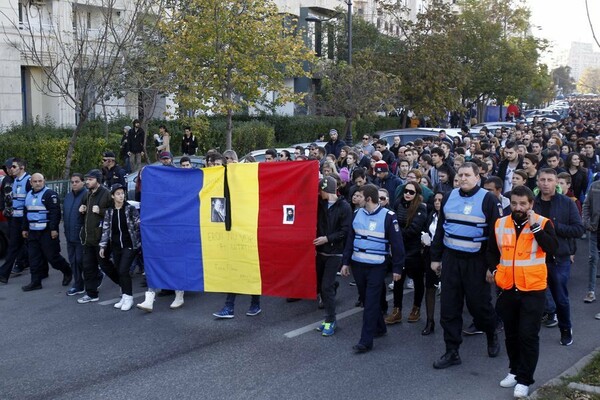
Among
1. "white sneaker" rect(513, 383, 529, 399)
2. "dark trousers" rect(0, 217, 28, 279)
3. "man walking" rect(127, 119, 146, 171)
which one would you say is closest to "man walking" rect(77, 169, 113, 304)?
"dark trousers" rect(0, 217, 28, 279)

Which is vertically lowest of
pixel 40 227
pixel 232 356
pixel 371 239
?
pixel 232 356

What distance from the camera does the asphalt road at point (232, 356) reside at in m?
6.89

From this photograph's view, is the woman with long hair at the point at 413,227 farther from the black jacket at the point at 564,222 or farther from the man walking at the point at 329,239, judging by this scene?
the black jacket at the point at 564,222

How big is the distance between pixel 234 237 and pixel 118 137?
16.1m

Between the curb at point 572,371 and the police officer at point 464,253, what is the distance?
0.87 m

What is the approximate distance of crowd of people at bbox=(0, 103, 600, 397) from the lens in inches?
259

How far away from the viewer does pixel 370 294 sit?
7.86m

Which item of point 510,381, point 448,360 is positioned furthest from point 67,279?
point 510,381

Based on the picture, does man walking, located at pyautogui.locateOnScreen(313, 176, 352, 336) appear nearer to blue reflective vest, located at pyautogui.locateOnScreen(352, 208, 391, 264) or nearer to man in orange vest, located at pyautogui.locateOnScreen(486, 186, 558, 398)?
blue reflective vest, located at pyautogui.locateOnScreen(352, 208, 391, 264)

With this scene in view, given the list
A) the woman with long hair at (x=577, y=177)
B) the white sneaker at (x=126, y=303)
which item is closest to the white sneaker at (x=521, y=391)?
the white sneaker at (x=126, y=303)

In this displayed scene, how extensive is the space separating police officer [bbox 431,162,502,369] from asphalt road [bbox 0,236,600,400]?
447 mm

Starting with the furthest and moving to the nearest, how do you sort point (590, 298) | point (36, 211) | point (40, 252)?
point (40, 252) → point (36, 211) → point (590, 298)

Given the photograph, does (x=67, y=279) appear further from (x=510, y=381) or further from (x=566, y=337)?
(x=566, y=337)

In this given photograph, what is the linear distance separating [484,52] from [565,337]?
3747 cm
